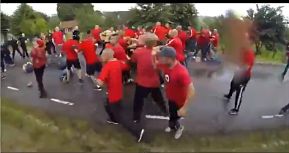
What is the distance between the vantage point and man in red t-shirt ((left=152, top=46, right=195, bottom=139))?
6.41 m

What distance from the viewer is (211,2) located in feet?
24.3

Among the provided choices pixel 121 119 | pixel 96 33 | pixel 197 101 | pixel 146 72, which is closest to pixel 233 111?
pixel 197 101

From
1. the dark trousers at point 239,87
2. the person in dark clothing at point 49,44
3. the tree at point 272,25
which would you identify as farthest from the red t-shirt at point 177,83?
the tree at point 272,25

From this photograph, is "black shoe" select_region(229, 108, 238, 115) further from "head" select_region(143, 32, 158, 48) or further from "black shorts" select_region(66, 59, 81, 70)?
"black shorts" select_region(66, 59, 81, 70)

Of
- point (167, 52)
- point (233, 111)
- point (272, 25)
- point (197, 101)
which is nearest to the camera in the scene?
point (167, 52)

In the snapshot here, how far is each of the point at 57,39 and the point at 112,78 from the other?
454 centimetres

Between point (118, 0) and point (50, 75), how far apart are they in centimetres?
513

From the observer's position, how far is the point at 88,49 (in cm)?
1046

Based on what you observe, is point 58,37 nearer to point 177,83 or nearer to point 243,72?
point 243,72

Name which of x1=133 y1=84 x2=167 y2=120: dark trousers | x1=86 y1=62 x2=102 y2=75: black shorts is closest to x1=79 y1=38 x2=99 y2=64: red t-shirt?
x1=86 y1=62 x2=102 y2=75: black shorts

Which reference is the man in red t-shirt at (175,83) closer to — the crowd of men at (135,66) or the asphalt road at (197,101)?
the crowd of men at (135,66)

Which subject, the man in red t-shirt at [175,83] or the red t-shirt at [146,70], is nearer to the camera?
the man in red t-shirt at [175,83]

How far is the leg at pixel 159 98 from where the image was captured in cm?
755

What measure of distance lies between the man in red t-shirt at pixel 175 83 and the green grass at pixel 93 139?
0.41 m
